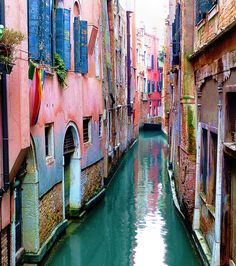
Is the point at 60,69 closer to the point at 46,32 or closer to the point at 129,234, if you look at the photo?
the point at 46,32

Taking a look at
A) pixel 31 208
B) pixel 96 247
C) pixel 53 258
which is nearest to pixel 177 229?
pixel 96 247

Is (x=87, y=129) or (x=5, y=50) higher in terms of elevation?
(x=5, y=50)

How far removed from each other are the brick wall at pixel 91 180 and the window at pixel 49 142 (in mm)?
3272

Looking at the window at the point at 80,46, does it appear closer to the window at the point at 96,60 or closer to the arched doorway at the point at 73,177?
the arched doorway at the point at 73,177

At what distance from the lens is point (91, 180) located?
1606 centimetres

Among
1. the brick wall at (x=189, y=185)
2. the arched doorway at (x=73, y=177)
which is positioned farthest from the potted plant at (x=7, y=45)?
the arched doorway at (x=73, y=177)

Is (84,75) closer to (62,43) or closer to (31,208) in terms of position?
(62,43)

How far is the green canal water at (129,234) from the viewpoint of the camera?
10.6m

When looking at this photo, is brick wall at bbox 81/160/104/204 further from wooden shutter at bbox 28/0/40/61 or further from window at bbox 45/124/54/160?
wooden shutter at bbox 28/0/40/61

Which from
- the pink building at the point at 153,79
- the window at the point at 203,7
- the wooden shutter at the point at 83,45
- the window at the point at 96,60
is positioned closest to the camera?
the window at the point at 203,7

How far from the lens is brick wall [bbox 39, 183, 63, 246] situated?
1045 cm

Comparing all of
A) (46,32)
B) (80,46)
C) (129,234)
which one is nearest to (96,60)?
(80,46)

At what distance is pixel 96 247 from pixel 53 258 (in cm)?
136

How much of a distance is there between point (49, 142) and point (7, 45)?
4.82 metres
